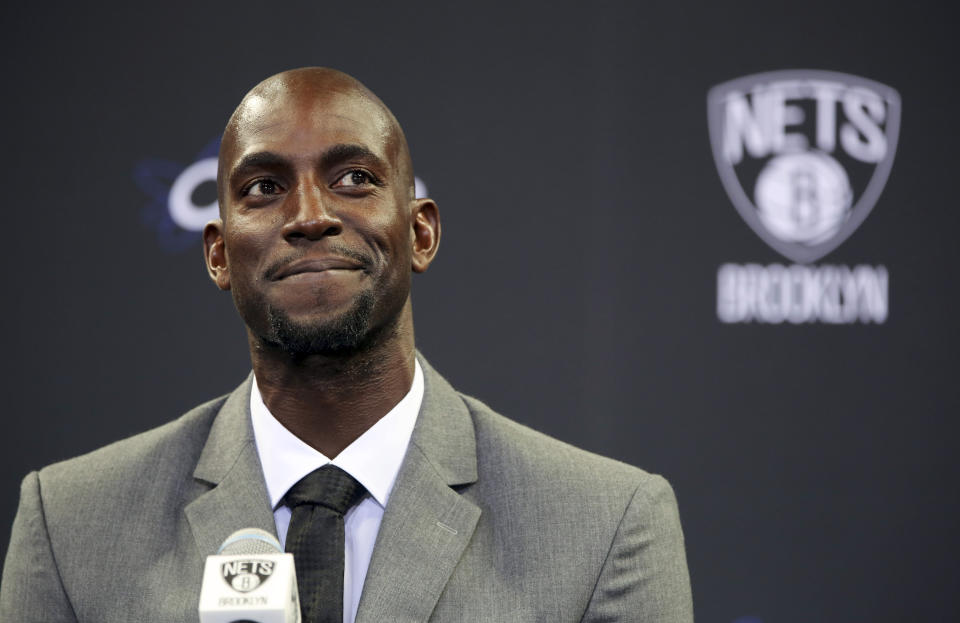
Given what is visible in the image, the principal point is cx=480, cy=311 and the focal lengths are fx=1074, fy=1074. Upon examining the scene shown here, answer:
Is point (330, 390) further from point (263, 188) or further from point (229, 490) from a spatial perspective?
point (263, 188)

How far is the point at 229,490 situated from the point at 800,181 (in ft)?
7.17

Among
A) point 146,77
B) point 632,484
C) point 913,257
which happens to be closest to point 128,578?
point 632,484

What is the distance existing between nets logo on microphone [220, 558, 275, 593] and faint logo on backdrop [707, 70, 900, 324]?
2294 millimetres

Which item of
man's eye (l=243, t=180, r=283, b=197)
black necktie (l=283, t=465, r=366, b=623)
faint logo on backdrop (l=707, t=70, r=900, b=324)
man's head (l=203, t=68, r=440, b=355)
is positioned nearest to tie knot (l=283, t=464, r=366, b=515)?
black necktie (l=283, t=465, r=366, b=623)

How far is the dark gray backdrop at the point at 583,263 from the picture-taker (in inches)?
123

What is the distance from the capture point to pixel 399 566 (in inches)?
62.5

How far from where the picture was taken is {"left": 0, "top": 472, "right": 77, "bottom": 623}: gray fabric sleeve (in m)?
1.64

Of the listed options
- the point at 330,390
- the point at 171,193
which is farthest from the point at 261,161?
the point at 171,193

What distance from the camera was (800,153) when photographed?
325cm

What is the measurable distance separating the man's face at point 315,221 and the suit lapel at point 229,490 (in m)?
0.19

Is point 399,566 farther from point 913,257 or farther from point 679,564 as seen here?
point 913,257

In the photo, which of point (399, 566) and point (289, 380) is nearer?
point (399, 566)

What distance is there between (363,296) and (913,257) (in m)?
2.26

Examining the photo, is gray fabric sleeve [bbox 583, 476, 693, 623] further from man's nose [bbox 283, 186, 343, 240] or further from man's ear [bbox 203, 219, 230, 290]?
man's ear [bbox 203, 219, 230, 290]
